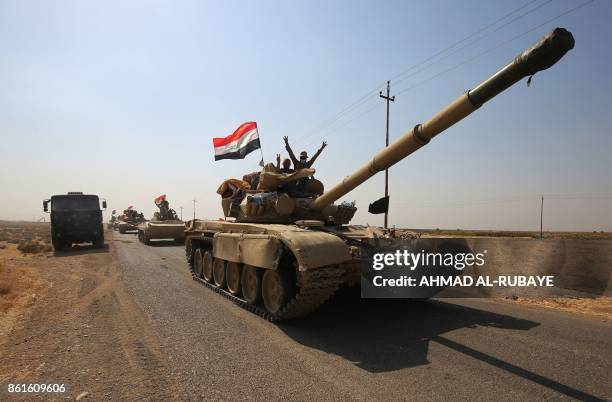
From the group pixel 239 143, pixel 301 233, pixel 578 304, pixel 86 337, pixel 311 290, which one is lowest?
pixel 86 337

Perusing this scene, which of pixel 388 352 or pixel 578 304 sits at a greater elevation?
pixel 578 304

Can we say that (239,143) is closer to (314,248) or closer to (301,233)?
(301,233)

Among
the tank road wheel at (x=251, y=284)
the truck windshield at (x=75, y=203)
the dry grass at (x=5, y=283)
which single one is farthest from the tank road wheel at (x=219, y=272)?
the truck windshield at (x=75, y=203)

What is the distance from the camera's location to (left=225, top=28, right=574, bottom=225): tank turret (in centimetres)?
406

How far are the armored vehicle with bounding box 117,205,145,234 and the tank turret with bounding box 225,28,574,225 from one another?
2955 cm

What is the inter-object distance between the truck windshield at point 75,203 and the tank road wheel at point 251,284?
15.1 meters

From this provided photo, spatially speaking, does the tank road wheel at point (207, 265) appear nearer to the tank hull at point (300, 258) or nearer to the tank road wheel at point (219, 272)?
the tank road wheel at point (219, 272)

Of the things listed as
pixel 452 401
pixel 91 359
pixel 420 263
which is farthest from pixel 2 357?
pixel 420 263

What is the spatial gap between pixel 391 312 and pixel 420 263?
1.06m

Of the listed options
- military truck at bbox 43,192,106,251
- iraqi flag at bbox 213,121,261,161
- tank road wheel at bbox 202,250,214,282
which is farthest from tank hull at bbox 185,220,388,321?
military truck at bbox 43,192,106,251

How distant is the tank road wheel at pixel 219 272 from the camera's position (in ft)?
29.8

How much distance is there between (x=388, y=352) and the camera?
5.05 m

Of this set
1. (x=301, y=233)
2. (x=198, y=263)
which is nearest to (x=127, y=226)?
(x=198, y=263)

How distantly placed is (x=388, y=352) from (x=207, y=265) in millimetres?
6300
